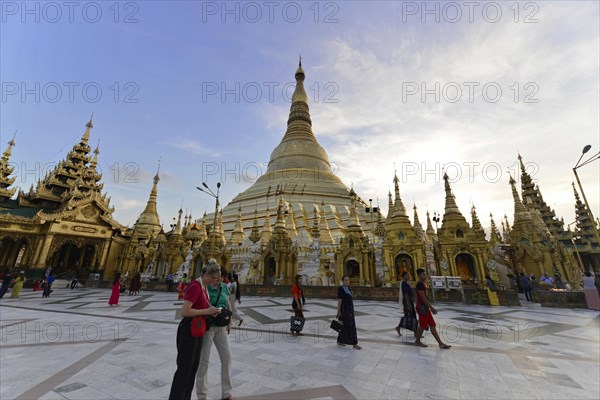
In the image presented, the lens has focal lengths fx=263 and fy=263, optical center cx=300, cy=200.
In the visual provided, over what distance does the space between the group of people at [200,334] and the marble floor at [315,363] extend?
22.8 inches

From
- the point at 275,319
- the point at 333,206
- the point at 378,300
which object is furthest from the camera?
the point at 333,206

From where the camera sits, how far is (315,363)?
458 cm

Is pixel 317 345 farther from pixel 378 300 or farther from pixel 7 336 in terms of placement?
pixel 378 300

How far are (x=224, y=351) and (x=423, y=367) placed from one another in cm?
336

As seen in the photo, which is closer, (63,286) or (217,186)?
(217,186)

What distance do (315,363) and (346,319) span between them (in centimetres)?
134

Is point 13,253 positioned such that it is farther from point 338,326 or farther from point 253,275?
point 338,326

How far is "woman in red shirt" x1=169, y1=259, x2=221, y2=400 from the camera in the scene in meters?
2.74

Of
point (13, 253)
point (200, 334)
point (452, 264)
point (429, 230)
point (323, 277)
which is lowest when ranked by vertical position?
point (200, 334)

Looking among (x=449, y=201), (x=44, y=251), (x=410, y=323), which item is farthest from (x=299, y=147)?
(x=410, y=323)

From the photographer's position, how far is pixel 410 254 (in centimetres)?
1986

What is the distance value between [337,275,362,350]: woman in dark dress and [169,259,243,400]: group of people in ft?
9.82

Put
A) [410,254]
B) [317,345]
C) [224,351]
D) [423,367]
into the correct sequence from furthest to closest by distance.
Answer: [410,254], [317,345], [423,367], [224,351]

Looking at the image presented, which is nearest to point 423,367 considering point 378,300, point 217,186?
point 378,300
